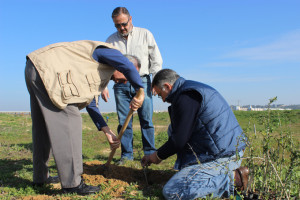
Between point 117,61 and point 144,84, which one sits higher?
point 117,61

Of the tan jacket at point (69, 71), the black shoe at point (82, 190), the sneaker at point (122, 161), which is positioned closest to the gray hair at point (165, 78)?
the tan jacket at point (69, 71)

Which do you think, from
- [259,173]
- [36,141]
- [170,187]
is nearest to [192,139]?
[170,187]

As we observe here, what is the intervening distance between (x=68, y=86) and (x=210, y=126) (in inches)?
58.5

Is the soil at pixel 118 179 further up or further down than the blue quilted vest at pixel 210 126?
further down


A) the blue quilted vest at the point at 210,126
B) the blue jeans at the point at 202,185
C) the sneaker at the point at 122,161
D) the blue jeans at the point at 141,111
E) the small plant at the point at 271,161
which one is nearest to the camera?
the small plant at the point at 271,161

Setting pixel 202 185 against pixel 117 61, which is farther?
pixel 117 61

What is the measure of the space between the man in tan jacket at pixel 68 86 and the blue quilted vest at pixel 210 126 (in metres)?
0.62

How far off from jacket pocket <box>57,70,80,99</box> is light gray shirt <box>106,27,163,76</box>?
1833 mm

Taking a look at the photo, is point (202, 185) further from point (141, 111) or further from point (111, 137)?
point (141, 111)

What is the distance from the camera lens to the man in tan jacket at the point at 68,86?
288 centimetres

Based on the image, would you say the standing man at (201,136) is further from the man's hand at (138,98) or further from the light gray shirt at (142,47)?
the light gray shirt at (142,47)

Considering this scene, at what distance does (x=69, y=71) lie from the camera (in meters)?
2.93

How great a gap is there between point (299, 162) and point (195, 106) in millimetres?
1033

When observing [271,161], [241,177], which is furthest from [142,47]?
[271,161]
